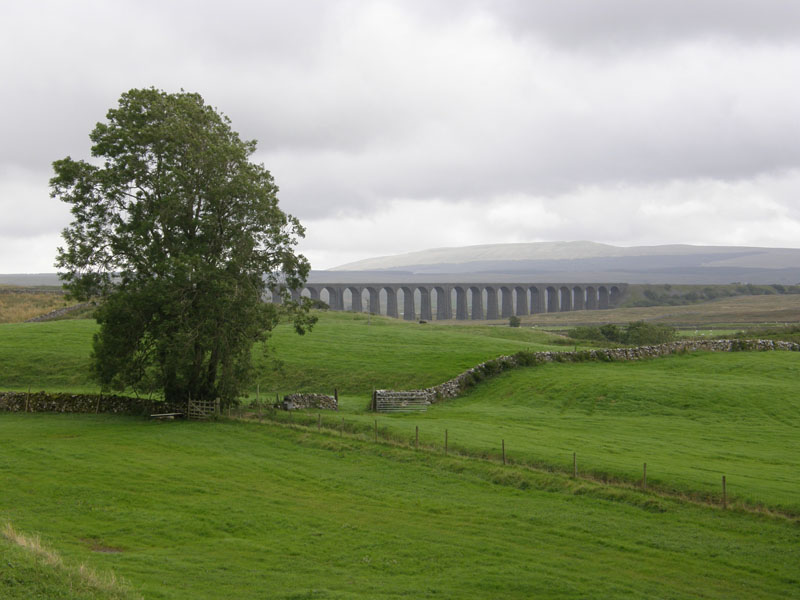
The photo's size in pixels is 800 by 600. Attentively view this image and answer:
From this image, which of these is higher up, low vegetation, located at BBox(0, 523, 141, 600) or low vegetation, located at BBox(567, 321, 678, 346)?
low vegetation, located at BBox(567, 321, 678, 346)

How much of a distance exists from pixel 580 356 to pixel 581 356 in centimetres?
8

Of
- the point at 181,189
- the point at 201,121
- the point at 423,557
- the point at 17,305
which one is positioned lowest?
the point at 423,557

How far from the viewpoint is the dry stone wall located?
171 feet

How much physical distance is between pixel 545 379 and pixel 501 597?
120ft

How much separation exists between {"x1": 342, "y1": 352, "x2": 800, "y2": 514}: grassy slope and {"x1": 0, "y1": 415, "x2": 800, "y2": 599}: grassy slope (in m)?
3.19

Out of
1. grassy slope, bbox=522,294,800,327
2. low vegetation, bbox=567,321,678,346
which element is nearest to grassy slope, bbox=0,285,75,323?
low vegetation, bbox=567,321,678,346

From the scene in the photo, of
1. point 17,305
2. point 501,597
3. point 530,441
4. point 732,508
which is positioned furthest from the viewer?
point 17,305

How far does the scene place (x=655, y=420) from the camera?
136 ft

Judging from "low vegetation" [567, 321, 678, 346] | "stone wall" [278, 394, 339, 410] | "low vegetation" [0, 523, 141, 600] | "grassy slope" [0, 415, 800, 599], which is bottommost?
"grassy slope" [0, 415, 800, 599]

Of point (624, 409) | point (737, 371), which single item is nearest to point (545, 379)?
point (624, 409)

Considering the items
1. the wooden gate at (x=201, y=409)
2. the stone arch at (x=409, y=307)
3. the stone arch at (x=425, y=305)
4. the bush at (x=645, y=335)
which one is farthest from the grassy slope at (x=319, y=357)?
the stone arch at (x=425, y=305)

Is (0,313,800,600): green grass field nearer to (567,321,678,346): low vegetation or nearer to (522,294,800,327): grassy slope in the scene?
(567,321,678,346): low vegetation

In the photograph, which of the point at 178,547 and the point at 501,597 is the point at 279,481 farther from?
the point at 501,597

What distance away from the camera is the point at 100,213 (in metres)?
44.2
